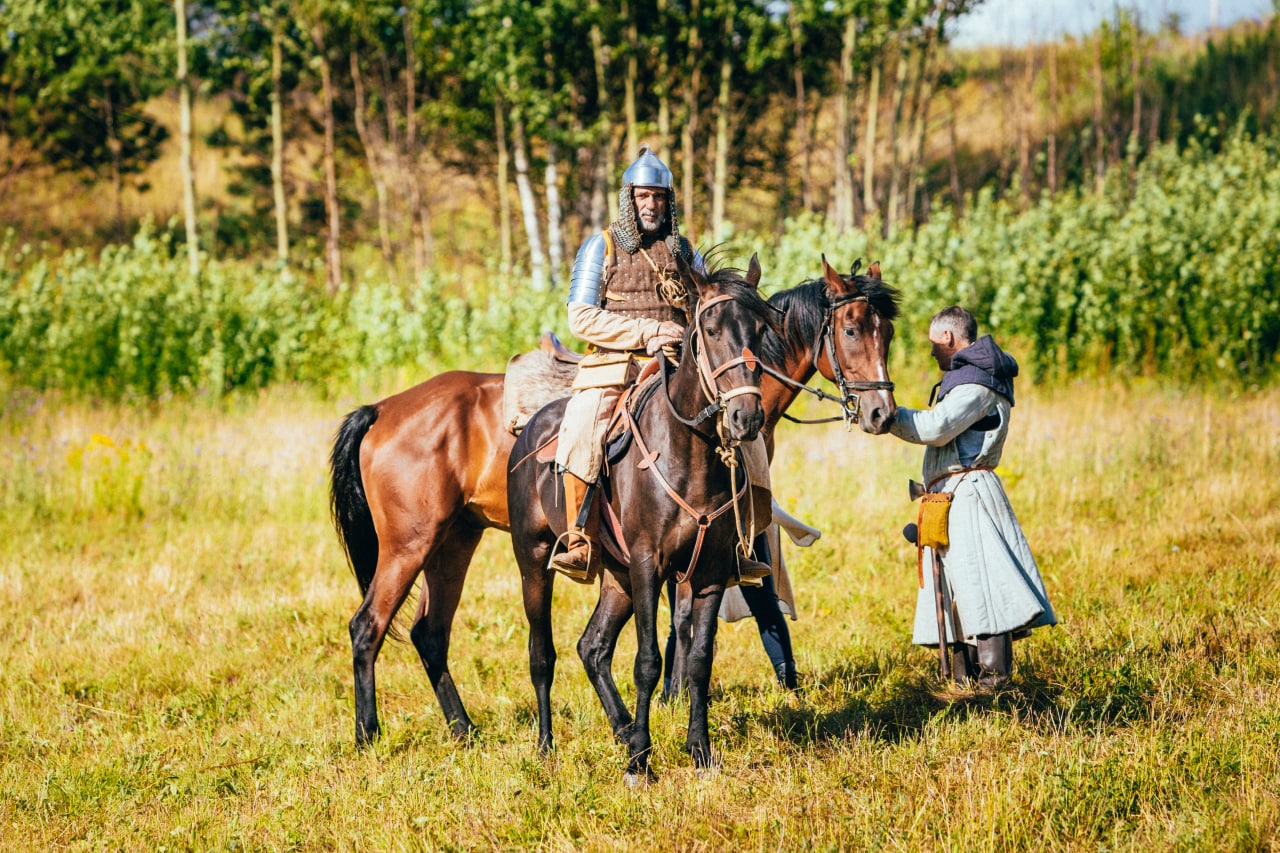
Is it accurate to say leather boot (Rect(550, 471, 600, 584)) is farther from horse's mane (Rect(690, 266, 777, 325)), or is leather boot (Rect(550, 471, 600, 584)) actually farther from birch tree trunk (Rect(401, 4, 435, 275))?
birch tree trunk (Rect(401, 4, 435, 275))

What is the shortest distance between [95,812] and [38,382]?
12.6m

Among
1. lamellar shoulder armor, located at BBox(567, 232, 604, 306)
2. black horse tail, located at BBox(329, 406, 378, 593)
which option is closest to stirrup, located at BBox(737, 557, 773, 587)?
lamellar shoulder armor, located at BBox(567, 232, 604, 306)

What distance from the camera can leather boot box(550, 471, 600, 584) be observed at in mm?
5090

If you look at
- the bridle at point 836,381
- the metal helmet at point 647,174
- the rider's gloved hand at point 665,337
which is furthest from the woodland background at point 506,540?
the rider's gloved hand at point 665,337

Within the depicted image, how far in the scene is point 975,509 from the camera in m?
5.25

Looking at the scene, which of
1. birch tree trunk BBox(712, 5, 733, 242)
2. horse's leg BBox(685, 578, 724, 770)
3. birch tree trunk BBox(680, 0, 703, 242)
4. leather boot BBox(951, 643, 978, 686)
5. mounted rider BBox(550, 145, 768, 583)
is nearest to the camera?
horse's leg BBox(685, 578, 724, 770)

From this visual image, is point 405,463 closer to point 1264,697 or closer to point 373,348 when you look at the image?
point 1264,697

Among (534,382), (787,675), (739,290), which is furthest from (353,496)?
(739,290)

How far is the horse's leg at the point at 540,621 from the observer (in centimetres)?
542

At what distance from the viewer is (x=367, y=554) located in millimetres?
6590

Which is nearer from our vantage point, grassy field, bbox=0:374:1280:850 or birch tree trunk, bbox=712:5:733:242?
grassy field, bbox=0:374:1280:850

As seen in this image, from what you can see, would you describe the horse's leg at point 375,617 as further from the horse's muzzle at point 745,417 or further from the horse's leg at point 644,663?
the horse's muzzle at point 745,417

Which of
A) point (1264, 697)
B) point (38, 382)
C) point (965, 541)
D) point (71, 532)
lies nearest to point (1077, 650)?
point (1264, 697)

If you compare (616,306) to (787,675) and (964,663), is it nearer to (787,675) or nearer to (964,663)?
(787,675)
